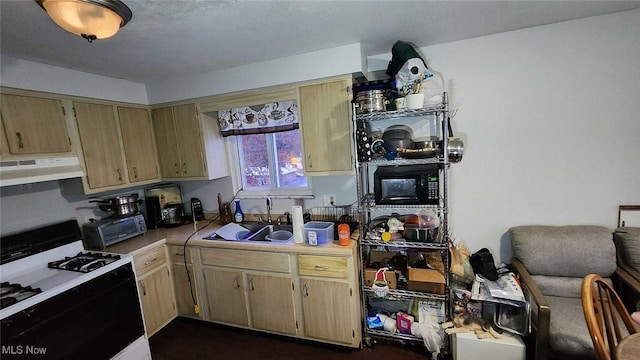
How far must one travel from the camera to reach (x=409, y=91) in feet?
6.18

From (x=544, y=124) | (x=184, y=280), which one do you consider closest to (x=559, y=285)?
(x=544, y=124)

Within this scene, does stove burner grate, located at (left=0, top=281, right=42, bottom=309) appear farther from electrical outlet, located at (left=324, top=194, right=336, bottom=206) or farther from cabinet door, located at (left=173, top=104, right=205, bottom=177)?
electrical outlet, located at (left=324, top=194, right=336, bottom=206)

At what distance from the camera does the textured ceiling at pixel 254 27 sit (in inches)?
55.4

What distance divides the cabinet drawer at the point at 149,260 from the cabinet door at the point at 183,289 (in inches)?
5.7

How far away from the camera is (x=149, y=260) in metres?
2.34

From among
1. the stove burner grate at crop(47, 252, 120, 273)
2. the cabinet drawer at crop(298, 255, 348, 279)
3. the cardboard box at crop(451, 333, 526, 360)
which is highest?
the stove burner grate at crop(47, 252, 120, 273)

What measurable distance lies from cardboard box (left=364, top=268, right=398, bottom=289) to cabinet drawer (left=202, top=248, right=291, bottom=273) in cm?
61

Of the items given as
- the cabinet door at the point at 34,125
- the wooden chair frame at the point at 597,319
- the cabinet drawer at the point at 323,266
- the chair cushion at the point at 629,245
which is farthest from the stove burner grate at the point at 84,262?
the chair cushion at the point at 629,245

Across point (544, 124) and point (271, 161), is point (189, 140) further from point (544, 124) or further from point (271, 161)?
point (544, 124)

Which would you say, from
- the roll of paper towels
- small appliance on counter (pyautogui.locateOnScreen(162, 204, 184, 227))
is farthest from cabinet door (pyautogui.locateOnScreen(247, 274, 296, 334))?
small appliance on counter (pyautogui.locateOnScreen(162, 204, 184, 227))

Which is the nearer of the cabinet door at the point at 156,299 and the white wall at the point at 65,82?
the white wall at the point at 65,82

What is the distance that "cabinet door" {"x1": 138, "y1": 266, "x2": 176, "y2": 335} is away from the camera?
2.30 metres

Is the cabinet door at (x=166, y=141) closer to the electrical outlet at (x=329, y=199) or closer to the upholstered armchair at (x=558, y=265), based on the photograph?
the electrical outlet at (x=329, y=199)

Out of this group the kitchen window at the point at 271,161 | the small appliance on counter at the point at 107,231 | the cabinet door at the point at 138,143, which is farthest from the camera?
the kitchen window at the point at 271,161
